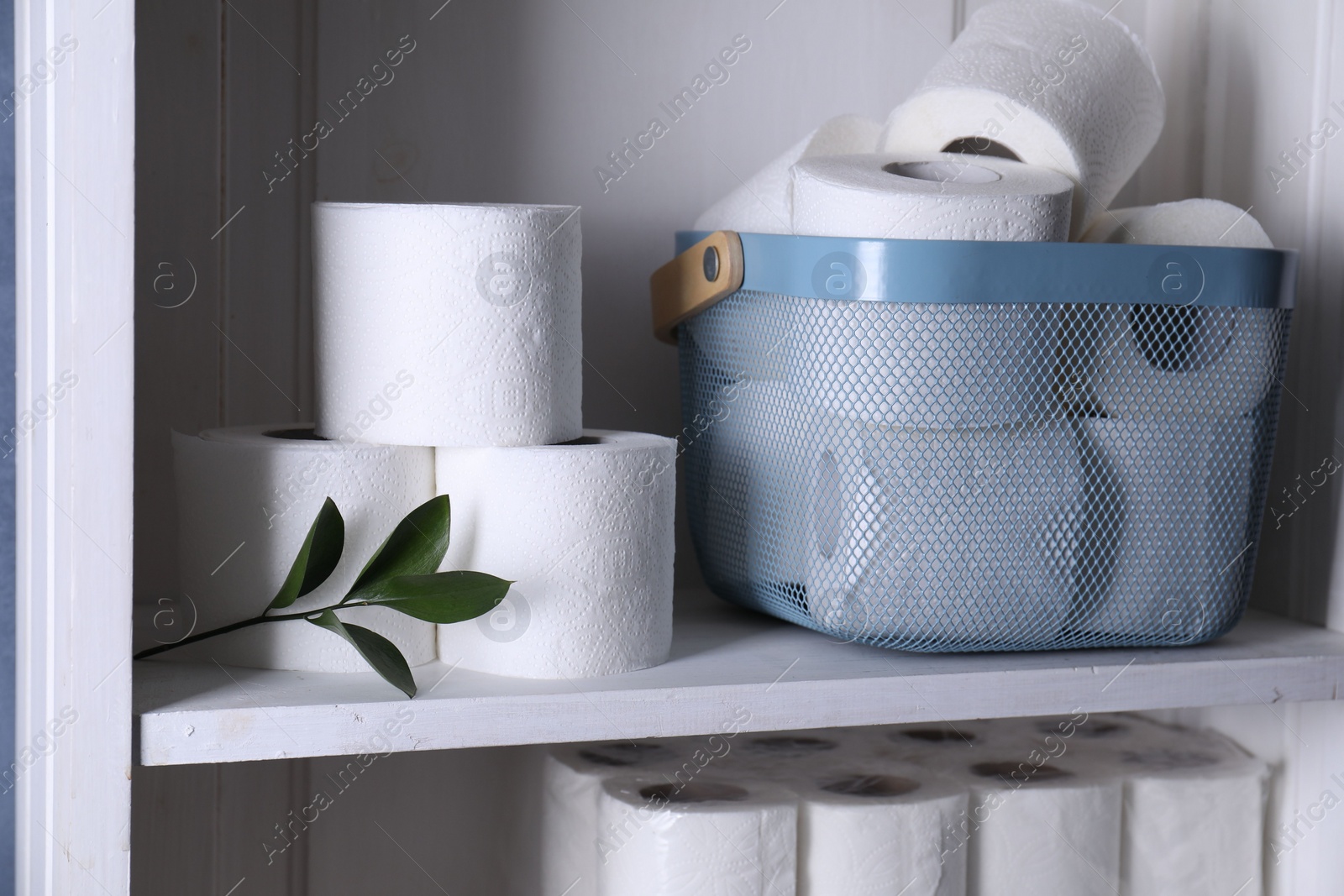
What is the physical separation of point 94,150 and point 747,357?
0.94ft

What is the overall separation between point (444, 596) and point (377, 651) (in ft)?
0.11

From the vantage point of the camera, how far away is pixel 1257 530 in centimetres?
58

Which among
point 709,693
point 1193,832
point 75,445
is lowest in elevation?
point 1193,832

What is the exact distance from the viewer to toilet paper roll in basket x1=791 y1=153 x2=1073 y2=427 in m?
0.51

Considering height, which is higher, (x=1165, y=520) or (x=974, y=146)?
(x=974, y=146)

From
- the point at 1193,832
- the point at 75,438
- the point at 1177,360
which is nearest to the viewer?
the point at 75,438

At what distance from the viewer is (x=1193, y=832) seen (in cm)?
65

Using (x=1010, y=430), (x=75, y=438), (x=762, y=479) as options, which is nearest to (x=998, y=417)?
(x=1010, y=430)

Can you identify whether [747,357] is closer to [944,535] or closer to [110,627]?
[944,535]

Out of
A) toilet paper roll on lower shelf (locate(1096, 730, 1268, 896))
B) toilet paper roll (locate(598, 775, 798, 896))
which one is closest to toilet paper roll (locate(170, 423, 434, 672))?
toilet paper roll (locate(598, 775, 798, 896))

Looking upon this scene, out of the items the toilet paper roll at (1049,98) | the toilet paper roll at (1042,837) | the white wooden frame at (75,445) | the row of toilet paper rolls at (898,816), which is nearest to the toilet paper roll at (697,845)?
the row of toilet paper rolls at (898,816)

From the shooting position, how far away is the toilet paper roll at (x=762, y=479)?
559 mm

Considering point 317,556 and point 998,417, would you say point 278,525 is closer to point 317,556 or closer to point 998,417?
point 317,556

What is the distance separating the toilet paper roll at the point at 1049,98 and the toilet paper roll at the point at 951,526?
14 cm
